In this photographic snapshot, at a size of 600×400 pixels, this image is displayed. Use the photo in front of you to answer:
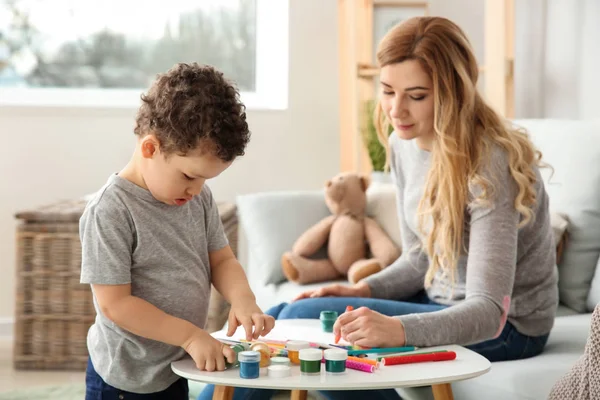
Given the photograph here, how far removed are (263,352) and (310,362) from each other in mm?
83

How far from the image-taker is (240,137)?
124 centimetres

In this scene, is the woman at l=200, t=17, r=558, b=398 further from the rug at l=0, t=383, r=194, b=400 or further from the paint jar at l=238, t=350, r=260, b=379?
the rug at l=0, t=383, r=194, b=400

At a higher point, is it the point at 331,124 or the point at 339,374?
the point at 331,124

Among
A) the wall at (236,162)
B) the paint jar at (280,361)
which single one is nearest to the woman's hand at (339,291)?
the paint jar at (280,361)

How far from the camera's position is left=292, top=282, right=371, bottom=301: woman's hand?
176 centimetres

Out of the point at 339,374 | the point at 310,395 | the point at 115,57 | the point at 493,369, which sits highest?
the point at 115,57

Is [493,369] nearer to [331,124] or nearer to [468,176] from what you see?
[468,176]

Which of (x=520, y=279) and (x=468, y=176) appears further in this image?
(x=520, y=279)

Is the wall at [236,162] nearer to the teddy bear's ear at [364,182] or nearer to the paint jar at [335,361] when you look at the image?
the teddy bear's ear at [364,182]

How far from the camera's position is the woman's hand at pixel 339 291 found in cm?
176

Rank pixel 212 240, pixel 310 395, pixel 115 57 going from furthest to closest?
pixel 115 57, pixel 310 395, pixel 212 240

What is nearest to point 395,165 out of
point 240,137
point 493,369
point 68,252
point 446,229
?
point 446,229

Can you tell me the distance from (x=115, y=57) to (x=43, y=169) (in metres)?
0.59

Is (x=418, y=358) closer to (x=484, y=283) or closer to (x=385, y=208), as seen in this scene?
(x=484, y=283)
